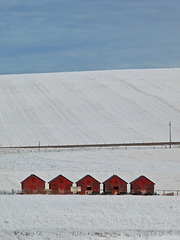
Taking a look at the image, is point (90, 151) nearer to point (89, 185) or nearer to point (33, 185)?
point (89, 185)

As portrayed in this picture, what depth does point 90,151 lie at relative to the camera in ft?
181

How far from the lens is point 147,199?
3444cm

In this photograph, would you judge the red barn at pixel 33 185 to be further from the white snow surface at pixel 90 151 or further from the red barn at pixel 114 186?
the red barn at pixel 114 186

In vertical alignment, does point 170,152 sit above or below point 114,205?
above

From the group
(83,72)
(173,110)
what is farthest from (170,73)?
(173,110)

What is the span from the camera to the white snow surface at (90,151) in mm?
30844

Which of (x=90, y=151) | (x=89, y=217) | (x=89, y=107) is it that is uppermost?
(x=89, y=107)

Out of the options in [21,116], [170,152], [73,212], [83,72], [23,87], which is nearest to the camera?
[73,212]

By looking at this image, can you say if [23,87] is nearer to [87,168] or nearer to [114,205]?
[87,168]

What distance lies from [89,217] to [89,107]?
48.9 metres

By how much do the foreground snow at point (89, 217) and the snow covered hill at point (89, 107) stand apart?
1165 inches

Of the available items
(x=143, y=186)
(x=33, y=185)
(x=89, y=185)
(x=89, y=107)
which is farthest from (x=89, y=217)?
(x=89, y=107)

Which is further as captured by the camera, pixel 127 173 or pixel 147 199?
pixel 127 173

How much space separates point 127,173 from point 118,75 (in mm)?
57957
